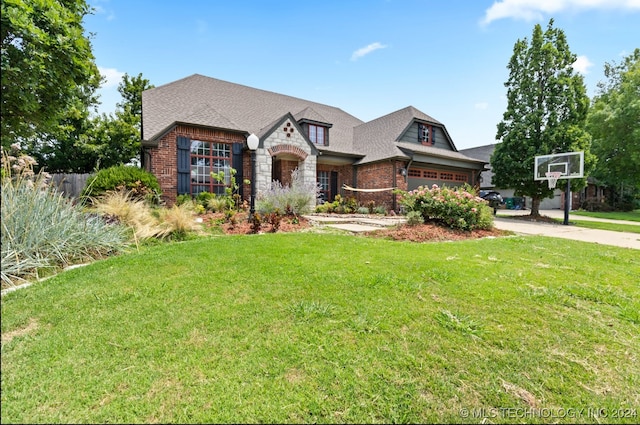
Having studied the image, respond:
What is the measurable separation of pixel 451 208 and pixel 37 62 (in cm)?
794

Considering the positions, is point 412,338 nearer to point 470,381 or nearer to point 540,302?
point 470,381

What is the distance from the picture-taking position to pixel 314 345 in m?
1.93

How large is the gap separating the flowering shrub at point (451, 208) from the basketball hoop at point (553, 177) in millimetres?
7149

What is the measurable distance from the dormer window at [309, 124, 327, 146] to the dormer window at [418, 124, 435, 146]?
18.0 feet

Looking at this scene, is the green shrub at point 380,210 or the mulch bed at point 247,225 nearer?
the mulch bed at point 247,225

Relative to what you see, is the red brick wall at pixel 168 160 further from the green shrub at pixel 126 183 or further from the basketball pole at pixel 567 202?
the basketball pole at pixel 567 202

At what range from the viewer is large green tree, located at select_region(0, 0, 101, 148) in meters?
2.25

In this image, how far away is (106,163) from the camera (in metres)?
17.6

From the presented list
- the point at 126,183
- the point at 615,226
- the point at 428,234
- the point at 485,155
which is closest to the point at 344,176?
the point at 428,234

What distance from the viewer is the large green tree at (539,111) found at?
12570mm

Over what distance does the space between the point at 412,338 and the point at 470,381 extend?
0.46m

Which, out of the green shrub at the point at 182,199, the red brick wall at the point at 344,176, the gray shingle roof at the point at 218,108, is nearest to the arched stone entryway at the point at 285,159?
the gray shingle roof at the point at 218,108

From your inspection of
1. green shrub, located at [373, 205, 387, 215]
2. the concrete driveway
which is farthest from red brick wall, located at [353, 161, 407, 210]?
the concrete driveway

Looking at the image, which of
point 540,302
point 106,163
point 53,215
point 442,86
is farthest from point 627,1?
point 106,163
